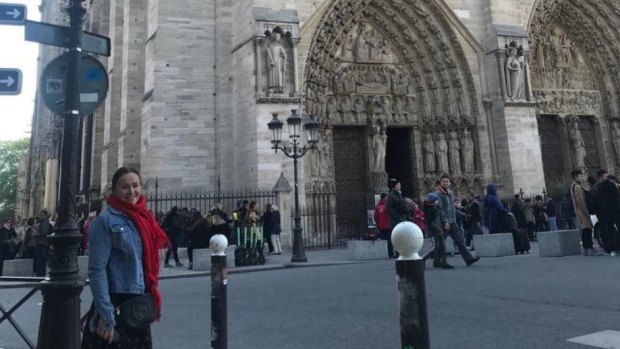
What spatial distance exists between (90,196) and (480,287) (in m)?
18.6

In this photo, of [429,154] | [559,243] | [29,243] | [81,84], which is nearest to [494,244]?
[559,243]

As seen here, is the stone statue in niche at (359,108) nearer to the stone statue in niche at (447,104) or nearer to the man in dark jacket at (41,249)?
the stone statue in niche at (447,104)

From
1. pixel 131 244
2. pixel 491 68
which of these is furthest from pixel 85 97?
pixel 491 68

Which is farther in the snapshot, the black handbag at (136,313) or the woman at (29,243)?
the woman at (29,243)

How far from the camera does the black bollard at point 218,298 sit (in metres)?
3.20

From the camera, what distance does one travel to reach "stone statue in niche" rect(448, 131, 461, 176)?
17266 millimetres

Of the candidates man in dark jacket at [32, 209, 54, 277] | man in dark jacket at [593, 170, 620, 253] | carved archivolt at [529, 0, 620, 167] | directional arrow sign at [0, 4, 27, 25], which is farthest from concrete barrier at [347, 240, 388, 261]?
carved archivolt at [529, 0, 620, 167]

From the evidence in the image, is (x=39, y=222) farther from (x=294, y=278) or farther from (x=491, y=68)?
(x=491, y=68)

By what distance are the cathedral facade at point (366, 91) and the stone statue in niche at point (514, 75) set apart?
46 mm

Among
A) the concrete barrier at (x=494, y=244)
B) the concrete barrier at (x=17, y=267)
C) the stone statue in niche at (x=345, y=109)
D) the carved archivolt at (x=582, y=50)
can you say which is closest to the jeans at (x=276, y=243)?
the concrete barrier at (x=494, y=244)

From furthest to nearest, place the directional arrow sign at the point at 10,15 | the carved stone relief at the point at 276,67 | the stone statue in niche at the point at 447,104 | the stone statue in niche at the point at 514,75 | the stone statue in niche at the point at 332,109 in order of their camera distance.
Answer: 1. the stone statue in niche at the point at 447,104
2. the stone statue in niche at the point at 514,75
3. the stone statue in niche at the point at 332,109
4. the carved stone relief at the point at 276,67
5. the directional arrow sign at the point at 10,15

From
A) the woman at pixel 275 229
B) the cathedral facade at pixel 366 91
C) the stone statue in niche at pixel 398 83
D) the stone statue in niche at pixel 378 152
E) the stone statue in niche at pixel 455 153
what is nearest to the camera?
the woman at pixel 275 229

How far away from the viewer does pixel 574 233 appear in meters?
9.27

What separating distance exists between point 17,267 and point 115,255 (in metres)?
9.72
